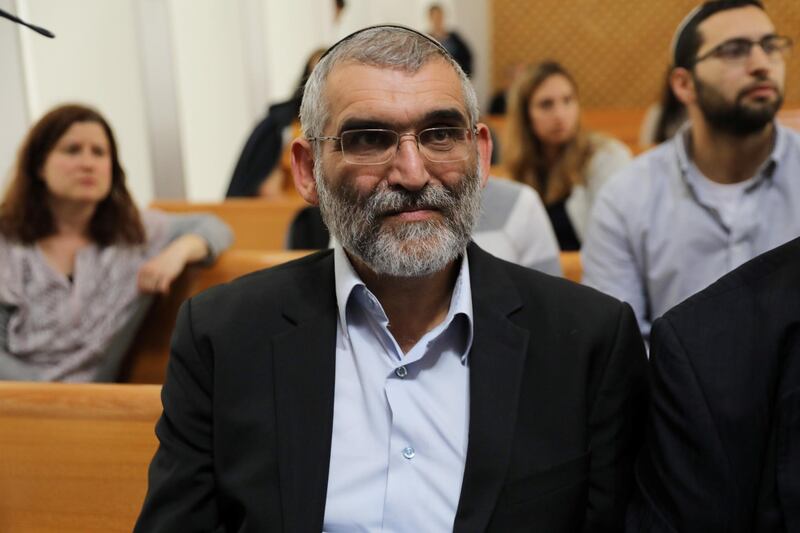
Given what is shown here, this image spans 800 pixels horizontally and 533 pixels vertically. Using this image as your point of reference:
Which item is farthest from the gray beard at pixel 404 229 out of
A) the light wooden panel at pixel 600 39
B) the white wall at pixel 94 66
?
the light wooden panel at pixel 600 39

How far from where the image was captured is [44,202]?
2.71 m

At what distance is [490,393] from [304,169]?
1.68ft

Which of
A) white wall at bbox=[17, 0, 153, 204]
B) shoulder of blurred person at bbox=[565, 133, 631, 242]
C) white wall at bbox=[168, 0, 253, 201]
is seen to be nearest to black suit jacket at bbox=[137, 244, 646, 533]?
shoulder of blurred person at bbox=[565, 133, 631, 242]

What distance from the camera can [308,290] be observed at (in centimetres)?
145

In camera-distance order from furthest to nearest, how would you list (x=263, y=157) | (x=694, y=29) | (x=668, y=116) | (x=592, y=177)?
(x=263, y=157)
(x=668, y=116)
(x=592, y=177)
(x=694, y=29)

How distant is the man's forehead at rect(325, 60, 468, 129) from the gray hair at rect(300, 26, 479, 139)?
1cm

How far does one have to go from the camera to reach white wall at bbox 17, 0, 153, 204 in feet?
13.0

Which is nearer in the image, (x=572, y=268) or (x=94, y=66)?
(x=572, y=268)

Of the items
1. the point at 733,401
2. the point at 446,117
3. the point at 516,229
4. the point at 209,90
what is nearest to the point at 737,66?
the point at 516,229

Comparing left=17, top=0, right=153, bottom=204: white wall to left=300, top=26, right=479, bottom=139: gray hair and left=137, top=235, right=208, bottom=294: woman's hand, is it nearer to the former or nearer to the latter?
left=137, top=235, right=208, bottom=294: woman's hand

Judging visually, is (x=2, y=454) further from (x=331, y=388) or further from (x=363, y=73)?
(x=363, y=73)

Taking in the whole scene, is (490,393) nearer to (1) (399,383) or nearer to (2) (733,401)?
(1) (399,383)

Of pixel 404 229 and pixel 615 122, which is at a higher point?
pixel 404 229

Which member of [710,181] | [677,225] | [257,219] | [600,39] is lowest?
[257,219]
